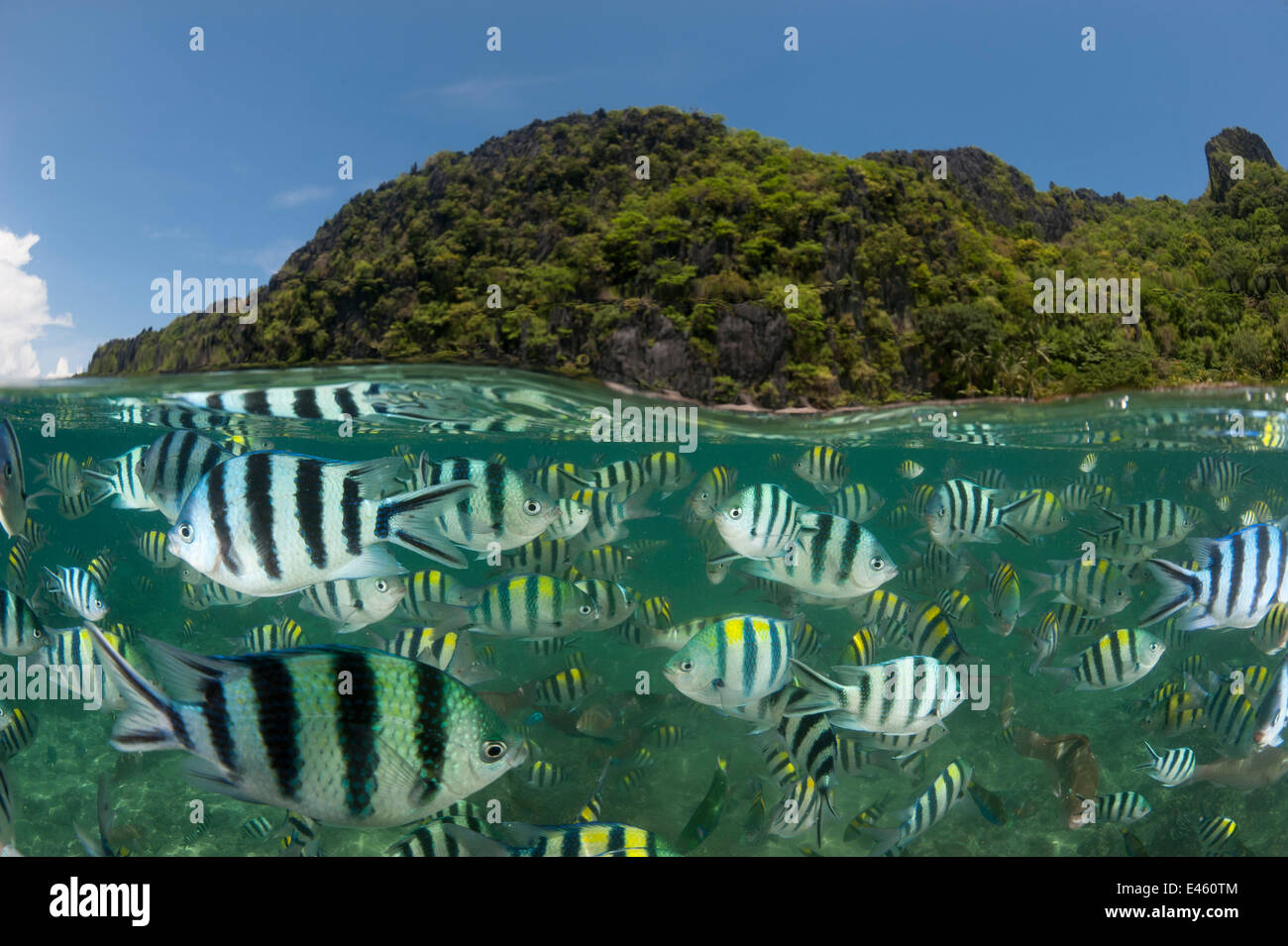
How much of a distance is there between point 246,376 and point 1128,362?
115ft

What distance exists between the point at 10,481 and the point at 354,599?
78.1 inches

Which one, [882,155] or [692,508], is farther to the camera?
[882,155]

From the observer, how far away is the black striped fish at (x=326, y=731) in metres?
2.15

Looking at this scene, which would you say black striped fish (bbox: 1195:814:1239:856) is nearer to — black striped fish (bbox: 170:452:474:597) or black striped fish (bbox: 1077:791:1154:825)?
black striped fish (bbox: 1077:791:1154:825)

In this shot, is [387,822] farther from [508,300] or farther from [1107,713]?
[508,300]

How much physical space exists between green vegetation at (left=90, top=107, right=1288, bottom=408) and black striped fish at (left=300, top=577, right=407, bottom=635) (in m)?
26.2

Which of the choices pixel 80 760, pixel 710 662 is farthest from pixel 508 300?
pixel 710 662

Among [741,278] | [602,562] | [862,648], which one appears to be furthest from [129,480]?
[741,278]

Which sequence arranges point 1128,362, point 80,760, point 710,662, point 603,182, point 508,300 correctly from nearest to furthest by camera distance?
point 710,662
point 80,760
point 1128,362
point 508,300
point 603,182

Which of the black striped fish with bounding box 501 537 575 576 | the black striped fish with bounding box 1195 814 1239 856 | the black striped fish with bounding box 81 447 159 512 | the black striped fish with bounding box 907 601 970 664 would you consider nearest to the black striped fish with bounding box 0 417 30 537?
the black striped fish with bounding box 81 447 159 512

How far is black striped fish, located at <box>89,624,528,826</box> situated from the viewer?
84.7 inches

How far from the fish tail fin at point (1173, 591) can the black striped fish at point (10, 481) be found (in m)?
6.22

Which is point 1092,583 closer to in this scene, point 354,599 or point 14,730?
point 354,599
